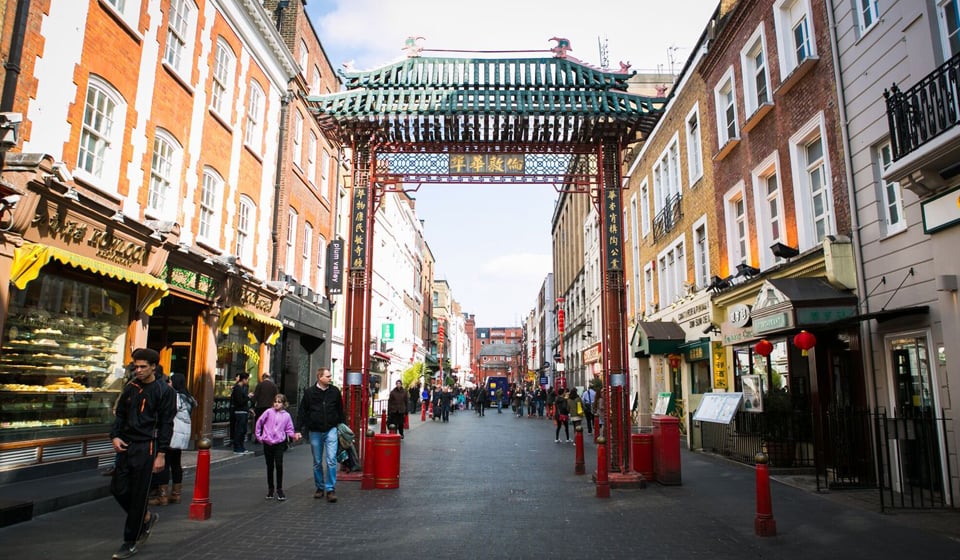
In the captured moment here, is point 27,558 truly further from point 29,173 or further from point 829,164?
point 829,164

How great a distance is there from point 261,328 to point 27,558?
12513mm

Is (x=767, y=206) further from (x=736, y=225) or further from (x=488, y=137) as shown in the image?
(x=488, y=137)

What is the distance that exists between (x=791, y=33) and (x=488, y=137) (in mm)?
7199

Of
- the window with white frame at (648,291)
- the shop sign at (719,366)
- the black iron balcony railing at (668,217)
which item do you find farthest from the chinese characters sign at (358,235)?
the window with white frame at (648,291)

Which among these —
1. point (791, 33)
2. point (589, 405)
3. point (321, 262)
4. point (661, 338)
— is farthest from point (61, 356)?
point (589, 405)

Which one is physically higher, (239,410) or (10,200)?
(10,200)

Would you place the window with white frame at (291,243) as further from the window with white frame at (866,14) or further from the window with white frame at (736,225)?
the window with white frame at (866,14)

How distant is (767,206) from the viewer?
48.2 ft

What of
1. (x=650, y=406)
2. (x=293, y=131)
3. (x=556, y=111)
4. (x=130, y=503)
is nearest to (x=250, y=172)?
(x=293, y=131)

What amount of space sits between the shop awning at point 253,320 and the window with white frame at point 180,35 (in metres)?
5.56

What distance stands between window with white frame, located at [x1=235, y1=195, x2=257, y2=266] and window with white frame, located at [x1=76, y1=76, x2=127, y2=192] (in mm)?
5324

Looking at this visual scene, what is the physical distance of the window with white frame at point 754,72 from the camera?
575 inches

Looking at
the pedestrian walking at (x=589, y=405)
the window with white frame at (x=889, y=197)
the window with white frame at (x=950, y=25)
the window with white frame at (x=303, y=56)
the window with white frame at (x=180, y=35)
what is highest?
the window with white frame at (x=303, y=56)

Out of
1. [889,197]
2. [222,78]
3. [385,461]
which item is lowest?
[385,461]
